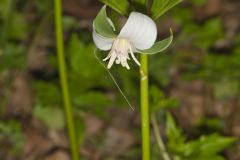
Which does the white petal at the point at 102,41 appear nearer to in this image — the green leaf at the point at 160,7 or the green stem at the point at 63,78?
the green leaf at the point at 160,7

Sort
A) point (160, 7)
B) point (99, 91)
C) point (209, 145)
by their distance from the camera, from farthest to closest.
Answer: point (99, 91) → point (209, 145) → point (160, 7)

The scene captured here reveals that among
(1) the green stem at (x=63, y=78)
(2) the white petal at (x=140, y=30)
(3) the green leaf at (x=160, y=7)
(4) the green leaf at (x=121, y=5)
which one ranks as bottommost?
(2) the white petal at (x=140, y=30)

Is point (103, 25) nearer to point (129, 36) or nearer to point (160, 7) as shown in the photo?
point (129, 36)

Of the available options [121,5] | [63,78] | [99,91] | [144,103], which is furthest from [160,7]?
[99,91]

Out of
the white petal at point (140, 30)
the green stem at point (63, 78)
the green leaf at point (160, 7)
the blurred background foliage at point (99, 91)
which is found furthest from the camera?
the blurred background foliage at point (99, 91)

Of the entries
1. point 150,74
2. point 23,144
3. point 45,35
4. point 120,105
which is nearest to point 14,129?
point 23,144

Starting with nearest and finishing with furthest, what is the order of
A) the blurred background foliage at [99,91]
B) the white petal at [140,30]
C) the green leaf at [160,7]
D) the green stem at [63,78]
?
the white petal at [140,30] < the green leaf at [160,7] < the green stem at [63,78] < the blurred background foliage at [99,91]

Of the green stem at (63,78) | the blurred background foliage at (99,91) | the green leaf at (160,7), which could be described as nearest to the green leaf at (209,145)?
the blurred background foliage at (99,91)

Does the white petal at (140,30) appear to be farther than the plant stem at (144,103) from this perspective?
No
